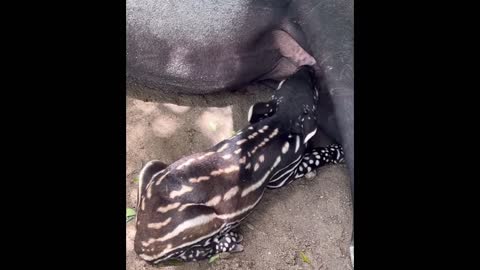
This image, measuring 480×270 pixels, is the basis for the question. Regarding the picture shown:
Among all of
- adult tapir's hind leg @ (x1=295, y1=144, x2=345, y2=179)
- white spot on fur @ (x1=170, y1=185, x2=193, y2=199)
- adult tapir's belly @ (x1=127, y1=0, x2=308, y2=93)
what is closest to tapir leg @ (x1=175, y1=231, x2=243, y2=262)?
white spot on fur @ (x1=170, y1=185, x2=193, y2=199)

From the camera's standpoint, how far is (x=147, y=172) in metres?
2.95

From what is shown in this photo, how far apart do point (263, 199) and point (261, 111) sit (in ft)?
2.09

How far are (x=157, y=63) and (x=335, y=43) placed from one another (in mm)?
1380

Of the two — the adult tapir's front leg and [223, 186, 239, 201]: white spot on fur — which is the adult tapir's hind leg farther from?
[223, 186, 239, 201]: white spot on fur

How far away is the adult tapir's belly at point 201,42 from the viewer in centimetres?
339

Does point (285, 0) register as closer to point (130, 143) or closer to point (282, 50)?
point (282, 50)

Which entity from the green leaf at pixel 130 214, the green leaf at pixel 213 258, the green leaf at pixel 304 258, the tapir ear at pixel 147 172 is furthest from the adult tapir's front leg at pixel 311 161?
the green leaf at pixel 130 214

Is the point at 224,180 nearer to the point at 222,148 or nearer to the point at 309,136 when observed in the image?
the point at 222,148

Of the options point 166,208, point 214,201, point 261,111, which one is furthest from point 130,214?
point 261,111

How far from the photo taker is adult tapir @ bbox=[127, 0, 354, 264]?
3383 millimetres

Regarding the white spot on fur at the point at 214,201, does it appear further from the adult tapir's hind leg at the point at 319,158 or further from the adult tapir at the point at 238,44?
the adult tapir at the point at 238,44

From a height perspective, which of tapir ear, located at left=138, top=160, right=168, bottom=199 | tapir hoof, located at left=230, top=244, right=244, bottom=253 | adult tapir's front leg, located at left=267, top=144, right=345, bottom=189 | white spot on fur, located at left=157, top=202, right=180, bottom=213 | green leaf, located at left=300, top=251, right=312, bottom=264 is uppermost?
white spot on fur, located at left=157, top=202, right=180, bottom=213

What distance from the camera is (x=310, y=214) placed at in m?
3.21
